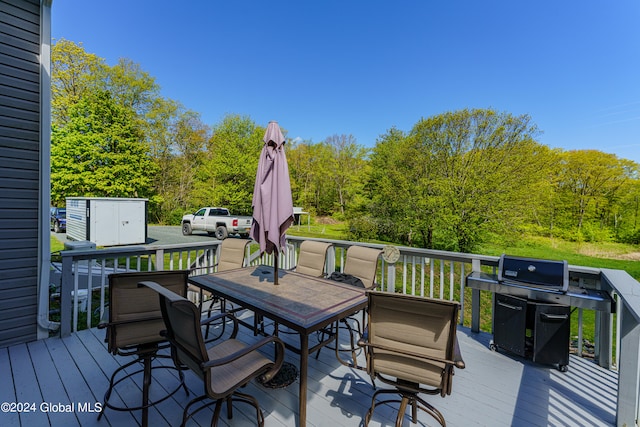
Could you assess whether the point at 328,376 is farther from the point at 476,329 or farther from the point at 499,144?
the point at 499,144

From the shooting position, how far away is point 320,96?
19766 millimetres

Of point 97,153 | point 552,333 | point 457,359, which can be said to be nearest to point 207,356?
point 457,359

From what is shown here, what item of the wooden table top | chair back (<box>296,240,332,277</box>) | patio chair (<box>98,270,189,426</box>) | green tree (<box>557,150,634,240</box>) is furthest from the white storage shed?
green tree (<box>557,150,634,240</box>)

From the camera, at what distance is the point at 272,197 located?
2488mm

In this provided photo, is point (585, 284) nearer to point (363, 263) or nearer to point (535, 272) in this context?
point (535, 272)

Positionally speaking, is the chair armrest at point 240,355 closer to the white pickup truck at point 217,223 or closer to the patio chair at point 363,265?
the patio chair at point 363,265

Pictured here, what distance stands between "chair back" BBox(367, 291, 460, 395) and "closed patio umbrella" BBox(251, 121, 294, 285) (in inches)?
45.1

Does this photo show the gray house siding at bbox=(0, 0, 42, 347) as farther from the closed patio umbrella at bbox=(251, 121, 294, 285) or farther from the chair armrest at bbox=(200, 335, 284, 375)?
the chair armrest at bbox=(200, 335, 284, 375)

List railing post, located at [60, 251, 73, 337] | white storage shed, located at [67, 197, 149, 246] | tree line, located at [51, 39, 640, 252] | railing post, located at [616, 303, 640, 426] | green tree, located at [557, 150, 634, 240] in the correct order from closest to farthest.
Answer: railing post, located at [616, 303, 640, 426] < railing post, located at [60, 251, 73, 337] < tree line, located at [51, 39, 640, 252] < white storage shed, located at [67, 197, 149, 246] < green tree, located at [557, 150, 634, 240]

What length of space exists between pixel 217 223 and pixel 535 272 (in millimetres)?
13729

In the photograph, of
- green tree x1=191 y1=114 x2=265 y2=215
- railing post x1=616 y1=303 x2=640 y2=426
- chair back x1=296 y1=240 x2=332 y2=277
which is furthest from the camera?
green tree x1=191 y1=114 x2=265 y2=215

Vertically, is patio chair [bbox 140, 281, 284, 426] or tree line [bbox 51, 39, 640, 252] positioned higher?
tree line [bbox 51, 39, 640, 252]

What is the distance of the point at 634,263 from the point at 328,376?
18.4 meters

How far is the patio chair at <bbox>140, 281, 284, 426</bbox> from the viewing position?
1398mm
